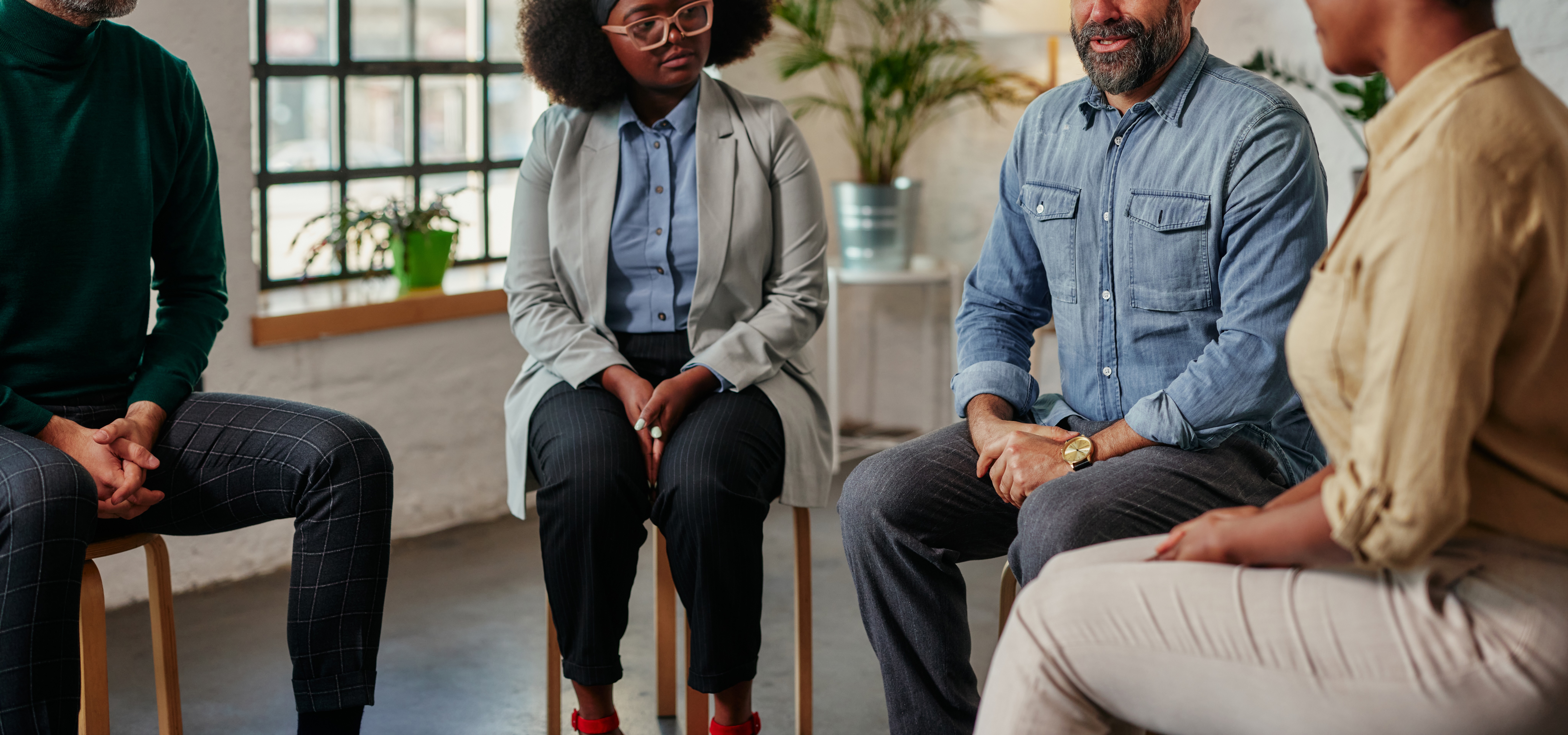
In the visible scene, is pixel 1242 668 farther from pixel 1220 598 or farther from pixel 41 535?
pixel 41 535

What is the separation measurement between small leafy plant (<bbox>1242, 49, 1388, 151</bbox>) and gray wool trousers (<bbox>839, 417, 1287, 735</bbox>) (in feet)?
4.82

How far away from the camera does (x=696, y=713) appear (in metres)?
2.04

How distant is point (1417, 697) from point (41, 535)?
58.9 inches

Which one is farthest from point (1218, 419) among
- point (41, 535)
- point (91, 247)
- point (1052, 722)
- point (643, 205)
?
point (91, 247)

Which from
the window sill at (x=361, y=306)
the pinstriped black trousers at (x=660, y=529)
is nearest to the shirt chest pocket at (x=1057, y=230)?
the pinstriped black trousers at (x=660, y=529)

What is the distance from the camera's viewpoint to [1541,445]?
3.54 ft

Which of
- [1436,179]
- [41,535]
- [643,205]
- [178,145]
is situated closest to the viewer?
[1436,179]

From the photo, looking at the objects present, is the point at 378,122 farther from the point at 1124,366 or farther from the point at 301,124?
the point at 1124,366

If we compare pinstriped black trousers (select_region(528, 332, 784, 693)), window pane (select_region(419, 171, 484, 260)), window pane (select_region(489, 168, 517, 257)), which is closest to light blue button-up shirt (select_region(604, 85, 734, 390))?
pinstriped black trousers (select_region(528, 332, 784, 693))

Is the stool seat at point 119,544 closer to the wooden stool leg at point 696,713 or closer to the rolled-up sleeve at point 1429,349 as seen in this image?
the wooden stool leg at point 696,713

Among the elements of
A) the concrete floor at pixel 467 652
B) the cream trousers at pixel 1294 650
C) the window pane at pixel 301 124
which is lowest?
the concrete floor at pixel 467 652

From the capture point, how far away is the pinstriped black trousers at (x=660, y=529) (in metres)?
1.91

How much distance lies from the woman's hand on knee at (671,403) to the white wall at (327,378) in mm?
1416

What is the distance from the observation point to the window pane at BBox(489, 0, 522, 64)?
3.82m
